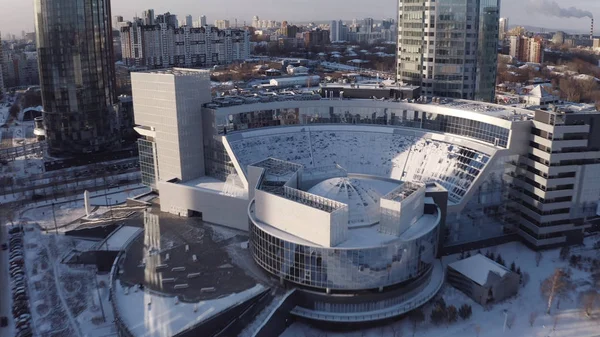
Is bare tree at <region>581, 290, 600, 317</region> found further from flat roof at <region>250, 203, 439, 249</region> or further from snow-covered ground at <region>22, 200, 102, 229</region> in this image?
snow-covered ground at <region>22, 200, 102, 229</region>

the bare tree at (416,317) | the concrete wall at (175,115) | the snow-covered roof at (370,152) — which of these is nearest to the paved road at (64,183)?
the concrete wall at (175,115)

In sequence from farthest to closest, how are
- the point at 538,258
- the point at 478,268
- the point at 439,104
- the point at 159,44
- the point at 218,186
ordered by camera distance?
the point at 159,44 < the point at 439,104 < the point at 218,186 < the point at 538,258 < the point at 478,268

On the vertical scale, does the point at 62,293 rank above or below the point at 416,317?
above

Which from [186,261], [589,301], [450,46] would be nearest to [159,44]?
[450,46]

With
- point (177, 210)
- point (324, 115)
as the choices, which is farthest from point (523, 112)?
point (177, 210)

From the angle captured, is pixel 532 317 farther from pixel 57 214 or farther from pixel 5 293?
pixel 57 214

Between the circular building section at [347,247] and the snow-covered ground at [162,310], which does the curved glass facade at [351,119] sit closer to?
the circular building section at [347,247]
